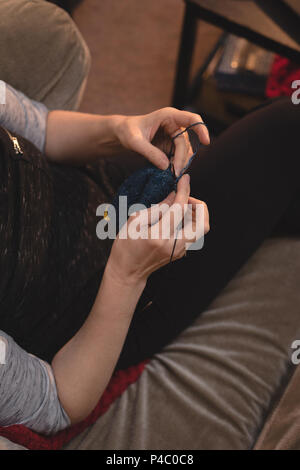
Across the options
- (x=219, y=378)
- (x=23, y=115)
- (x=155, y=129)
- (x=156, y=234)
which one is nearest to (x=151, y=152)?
(x=155, y=129)

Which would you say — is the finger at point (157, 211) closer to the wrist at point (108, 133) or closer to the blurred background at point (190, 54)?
the wrist at point (108, 133)

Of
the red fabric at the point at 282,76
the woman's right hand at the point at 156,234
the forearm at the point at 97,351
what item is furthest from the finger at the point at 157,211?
the red fabric at the point at 282,76

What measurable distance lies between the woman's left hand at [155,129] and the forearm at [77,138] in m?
0.09

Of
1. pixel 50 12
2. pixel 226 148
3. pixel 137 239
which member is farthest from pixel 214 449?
pixel 50 12

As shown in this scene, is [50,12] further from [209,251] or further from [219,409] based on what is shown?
[219,409]

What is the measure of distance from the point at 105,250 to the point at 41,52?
0.43m

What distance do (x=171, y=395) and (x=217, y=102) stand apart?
105 centimetres

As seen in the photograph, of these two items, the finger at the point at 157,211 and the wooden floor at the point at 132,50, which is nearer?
the finger at the point at 157,211

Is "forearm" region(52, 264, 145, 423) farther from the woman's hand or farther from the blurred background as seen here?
the blurred background

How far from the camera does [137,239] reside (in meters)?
0.52

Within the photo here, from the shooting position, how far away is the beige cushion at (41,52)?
755 millimetres

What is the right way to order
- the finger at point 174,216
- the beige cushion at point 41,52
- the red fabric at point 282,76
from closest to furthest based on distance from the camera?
the finger at point 174,216, the beige cushion at point 41,52, the red fabric at point 282,76

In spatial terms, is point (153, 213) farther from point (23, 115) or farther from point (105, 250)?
point (23, 115)

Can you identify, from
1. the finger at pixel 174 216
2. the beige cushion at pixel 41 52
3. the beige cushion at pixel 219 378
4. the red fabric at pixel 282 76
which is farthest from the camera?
the red fabric at pixel 282 76
